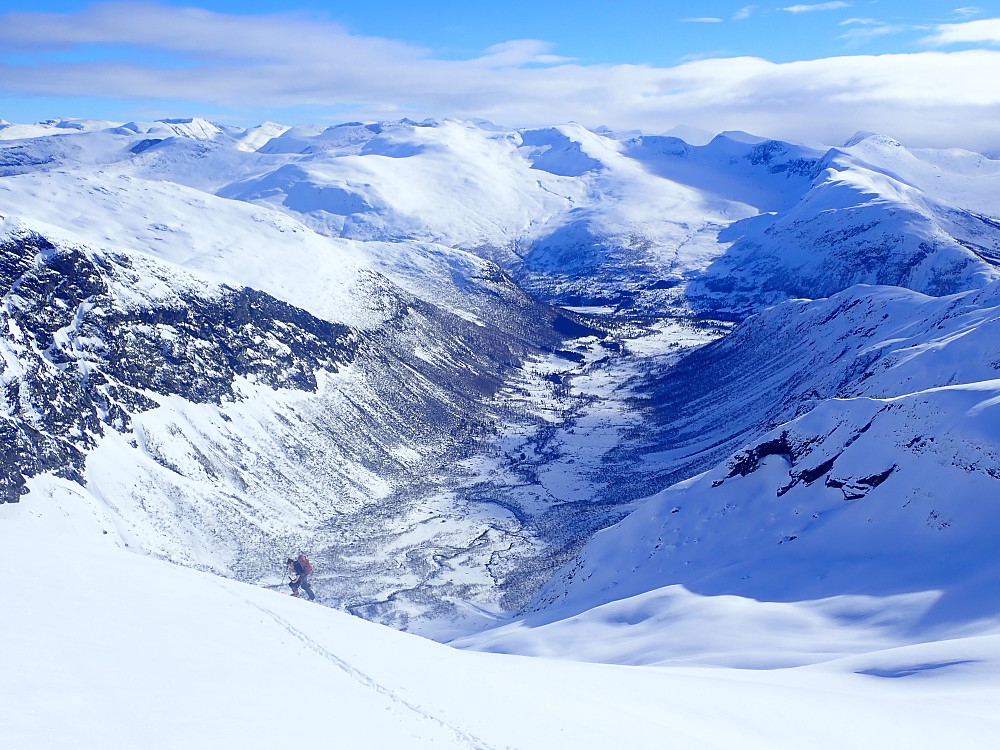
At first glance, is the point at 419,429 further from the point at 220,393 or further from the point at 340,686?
the point at 340,686

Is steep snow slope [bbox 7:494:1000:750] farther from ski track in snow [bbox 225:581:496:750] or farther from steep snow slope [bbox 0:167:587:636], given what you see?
steep snow slope [bbox 0:167:587:636]

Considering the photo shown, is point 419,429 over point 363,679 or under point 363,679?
under

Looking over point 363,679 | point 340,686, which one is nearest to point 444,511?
point 363,679

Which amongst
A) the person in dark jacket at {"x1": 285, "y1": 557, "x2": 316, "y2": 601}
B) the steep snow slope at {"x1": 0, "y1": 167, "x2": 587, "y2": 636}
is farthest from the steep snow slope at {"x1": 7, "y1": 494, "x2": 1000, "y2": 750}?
the steep snow slope at {"x1": 0, "y1": 167, "x2": 587, "y2": 636}

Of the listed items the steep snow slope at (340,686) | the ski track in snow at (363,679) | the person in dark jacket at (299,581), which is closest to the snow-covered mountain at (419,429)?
the person in dark jacket at (299,581)

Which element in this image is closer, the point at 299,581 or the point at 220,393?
the point at 299,581

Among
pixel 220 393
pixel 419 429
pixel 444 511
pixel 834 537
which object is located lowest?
pixel 444 511

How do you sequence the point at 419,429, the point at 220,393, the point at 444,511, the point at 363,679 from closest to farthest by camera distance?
the point at 363,679 < the point at 444,511 < the point at 220,393 < the point at 419,429

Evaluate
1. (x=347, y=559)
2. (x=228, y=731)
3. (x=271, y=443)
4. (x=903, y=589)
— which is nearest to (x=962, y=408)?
(x=903, y=589)
